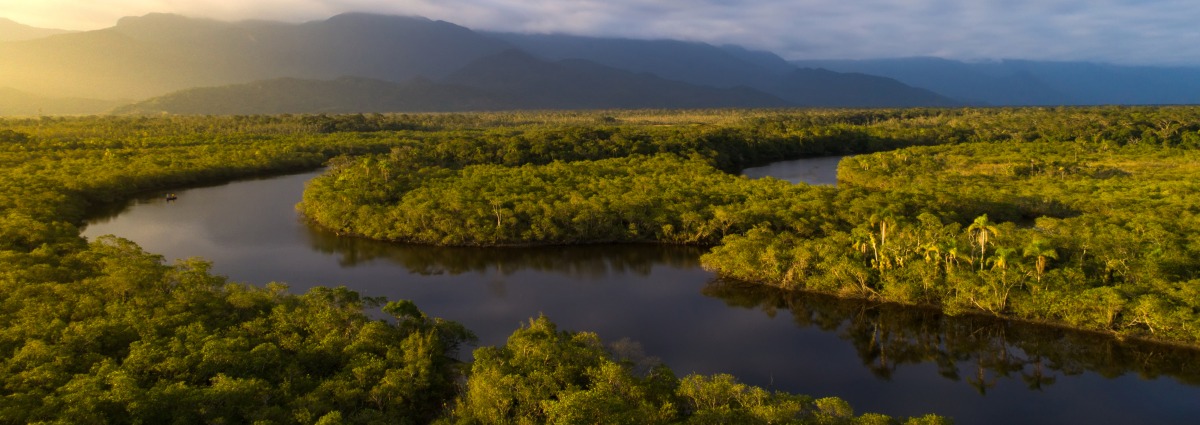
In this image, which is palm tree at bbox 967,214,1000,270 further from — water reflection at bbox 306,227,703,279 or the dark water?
water reflection at bbox 306,227,703,279

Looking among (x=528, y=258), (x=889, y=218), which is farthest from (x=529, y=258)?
(x=889, y=218)

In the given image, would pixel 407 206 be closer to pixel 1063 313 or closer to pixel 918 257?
pixel 918 257

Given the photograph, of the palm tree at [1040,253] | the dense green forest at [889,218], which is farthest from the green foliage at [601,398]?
the palm tree at [1040,253]

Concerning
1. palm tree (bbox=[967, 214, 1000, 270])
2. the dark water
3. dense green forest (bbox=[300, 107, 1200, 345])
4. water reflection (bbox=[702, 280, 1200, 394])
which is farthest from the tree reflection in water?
palm tree (bbox=[967, 214, 1000, 270])

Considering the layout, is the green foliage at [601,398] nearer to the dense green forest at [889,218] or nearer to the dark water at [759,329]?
the dark water at [759,329]

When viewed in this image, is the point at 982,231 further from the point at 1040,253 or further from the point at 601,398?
the point at 601,398

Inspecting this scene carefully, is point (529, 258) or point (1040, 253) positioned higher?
point (1040, 253)
